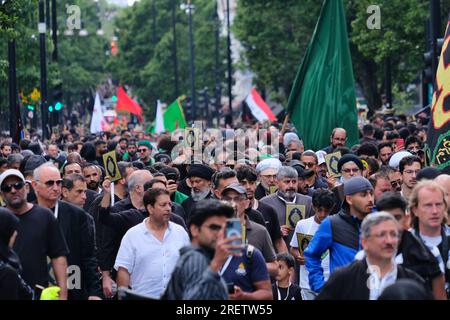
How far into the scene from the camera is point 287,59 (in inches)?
2266

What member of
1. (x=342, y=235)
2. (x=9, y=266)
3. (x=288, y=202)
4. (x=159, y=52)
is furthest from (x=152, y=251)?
(x=159, y=52)

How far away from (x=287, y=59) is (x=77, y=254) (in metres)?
46.8

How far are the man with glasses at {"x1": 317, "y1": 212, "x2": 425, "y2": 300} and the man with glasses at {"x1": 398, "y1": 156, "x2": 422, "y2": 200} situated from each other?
4.70 m

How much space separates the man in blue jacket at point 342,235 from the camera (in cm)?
1045

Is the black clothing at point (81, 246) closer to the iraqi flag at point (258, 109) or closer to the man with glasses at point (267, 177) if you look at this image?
the man with glasses at point (267, 177)

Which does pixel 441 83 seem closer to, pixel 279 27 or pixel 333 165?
pixel 333 165

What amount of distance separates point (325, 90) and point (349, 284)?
13.4 m

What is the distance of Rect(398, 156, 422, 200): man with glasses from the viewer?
13.2m

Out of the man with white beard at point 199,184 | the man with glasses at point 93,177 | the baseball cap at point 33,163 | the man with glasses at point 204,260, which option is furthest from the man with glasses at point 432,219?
the man with glasses at point 93,177

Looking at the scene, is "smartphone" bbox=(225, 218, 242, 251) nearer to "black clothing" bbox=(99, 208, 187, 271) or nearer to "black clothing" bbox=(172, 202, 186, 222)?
"black clothing" bbox=(99, 208, 187, 271)

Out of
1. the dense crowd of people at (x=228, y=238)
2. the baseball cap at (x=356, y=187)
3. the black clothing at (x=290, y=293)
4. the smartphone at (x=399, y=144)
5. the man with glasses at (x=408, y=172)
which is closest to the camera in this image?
the dense crowd of people at (x=228, y=238)

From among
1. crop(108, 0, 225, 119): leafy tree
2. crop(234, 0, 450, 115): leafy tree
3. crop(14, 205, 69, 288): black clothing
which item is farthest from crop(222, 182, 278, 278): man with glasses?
crop(108, 0, 225, 119): leafy tree

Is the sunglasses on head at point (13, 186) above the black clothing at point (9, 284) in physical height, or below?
above
